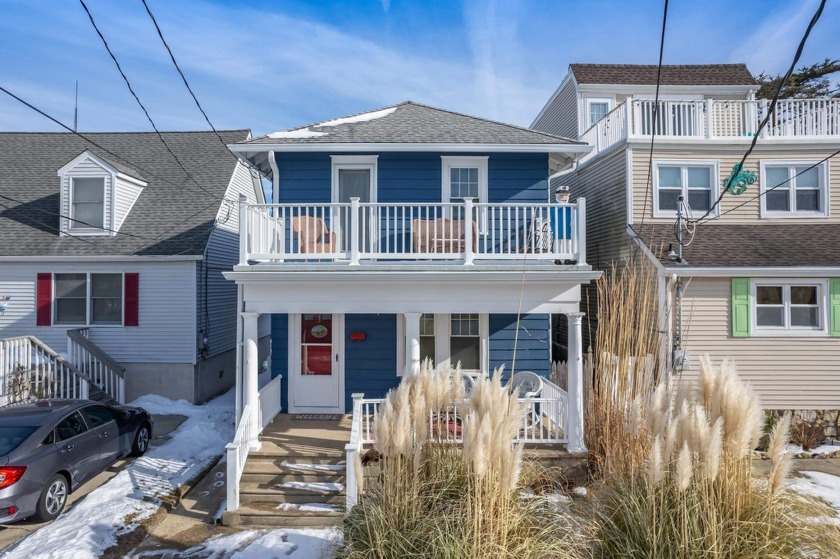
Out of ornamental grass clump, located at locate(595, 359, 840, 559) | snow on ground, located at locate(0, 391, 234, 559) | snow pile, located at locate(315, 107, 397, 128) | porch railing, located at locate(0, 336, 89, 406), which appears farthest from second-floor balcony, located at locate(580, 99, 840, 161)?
porch railing, located at locate(0, 336, 89, 406)

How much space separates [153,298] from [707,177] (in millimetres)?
13988

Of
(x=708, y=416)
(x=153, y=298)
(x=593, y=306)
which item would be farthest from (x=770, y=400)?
(x=153, y=298)

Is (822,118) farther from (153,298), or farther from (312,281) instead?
(153,298)

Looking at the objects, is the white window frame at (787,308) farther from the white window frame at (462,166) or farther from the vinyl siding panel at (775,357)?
the white window frame at (462,166)

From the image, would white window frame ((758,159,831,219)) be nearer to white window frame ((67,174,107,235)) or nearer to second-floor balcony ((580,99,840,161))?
second-floor balcony ((580,99,840,161))

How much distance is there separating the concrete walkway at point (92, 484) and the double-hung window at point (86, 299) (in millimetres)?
3384

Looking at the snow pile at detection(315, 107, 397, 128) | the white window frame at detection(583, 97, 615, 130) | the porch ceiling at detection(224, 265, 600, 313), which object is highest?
the white window frame at detection(583, 97, 615, 130)

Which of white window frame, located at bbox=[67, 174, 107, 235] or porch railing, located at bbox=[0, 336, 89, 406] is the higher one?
white window frame, located at bbox=[67, 174, 107, 235]

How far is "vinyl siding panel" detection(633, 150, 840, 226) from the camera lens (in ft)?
37.8

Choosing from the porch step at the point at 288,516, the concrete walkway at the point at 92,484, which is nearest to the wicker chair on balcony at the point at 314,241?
the porch step at the point at 288,516

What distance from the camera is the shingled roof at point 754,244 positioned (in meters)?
10.1

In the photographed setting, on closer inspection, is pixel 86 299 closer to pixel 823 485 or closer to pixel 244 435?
pixel 244 435

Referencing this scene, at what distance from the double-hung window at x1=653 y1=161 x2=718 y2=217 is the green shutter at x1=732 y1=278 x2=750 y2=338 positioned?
226 centimetres

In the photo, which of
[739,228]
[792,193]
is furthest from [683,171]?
[792,193]
